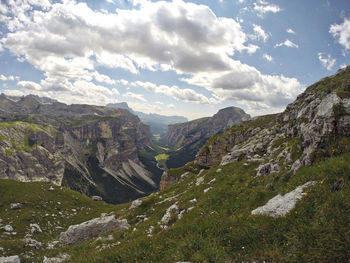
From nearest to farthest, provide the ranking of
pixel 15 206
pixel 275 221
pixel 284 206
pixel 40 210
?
1. pixel 275 221
2. pixel 284 206
3. pixel 15 206
4. pixel 40 210

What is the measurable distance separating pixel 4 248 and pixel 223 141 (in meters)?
89.0

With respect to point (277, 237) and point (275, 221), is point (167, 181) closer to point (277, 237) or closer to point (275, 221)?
point (275, 221)

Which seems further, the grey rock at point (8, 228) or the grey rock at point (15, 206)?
the grey rock at point (15, 206)

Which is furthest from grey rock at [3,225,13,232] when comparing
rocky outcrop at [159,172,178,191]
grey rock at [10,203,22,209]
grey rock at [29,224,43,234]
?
rocky outcrop at [159,172,178,191]

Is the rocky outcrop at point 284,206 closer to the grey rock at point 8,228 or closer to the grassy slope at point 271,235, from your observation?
the grassy slope at point 271,235

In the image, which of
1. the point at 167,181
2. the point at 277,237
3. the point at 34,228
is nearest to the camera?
the point at 277,237

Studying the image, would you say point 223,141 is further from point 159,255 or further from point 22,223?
point 159,255

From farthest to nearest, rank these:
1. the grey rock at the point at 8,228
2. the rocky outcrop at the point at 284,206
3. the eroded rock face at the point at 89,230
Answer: the grey rock at the point at 8,228 < the eroded rock face at the point at 89,230 < the rocky outcrop at the point at 284,206

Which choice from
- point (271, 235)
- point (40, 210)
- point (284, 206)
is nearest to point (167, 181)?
point (40, 210)

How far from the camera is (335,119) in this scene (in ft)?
46.6

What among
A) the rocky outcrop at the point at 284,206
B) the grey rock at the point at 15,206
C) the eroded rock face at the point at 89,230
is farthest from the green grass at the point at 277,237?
the grey rock at the point at 15,206

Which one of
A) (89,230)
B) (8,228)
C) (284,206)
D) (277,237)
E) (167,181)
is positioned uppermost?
(284,206)

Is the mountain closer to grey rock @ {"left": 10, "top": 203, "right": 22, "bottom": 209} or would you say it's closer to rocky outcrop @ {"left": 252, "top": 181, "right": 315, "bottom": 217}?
rocky outcrop @ {"left": 252, "top": 181, "right": 315, "bottom": 217}

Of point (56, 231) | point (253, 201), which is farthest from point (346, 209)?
point (56, 231)
